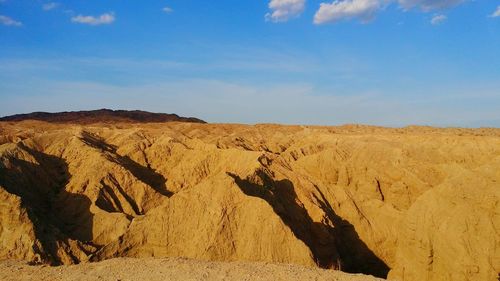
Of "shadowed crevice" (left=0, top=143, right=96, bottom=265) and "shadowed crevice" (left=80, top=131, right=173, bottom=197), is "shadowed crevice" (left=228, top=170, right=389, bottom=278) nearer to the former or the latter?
"shadowed crevice" (left=0, top=143, right=96, bottom=265)

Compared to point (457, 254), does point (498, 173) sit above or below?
above

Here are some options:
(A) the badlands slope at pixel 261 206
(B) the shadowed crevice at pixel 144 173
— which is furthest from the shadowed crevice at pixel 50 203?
(B) the shadowed crevice at pixel 144 173

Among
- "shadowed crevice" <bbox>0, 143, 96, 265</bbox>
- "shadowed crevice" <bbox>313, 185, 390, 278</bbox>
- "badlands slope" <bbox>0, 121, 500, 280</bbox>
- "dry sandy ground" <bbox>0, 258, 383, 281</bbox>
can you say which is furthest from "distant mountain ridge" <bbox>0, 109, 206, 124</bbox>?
"dry sandy ground" <bbox>0, 258, 383, 281</bbox>

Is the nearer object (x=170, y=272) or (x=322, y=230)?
(x=170, y=272)

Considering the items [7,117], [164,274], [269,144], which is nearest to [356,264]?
[164,274]

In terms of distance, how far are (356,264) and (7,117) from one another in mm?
96114

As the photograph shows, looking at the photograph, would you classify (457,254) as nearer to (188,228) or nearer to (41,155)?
(188,228)

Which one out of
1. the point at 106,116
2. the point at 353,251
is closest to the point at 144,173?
the point at 353,251

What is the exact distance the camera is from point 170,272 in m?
13.1

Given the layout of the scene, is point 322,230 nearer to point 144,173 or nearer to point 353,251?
point 353,251

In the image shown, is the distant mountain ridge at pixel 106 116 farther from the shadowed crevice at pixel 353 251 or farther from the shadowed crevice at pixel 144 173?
the shadowed crevice at pixel 353 251

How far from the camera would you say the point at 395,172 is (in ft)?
96.7

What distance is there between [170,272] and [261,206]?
19.5ft

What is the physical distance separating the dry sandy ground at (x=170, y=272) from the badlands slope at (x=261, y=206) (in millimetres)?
3584
